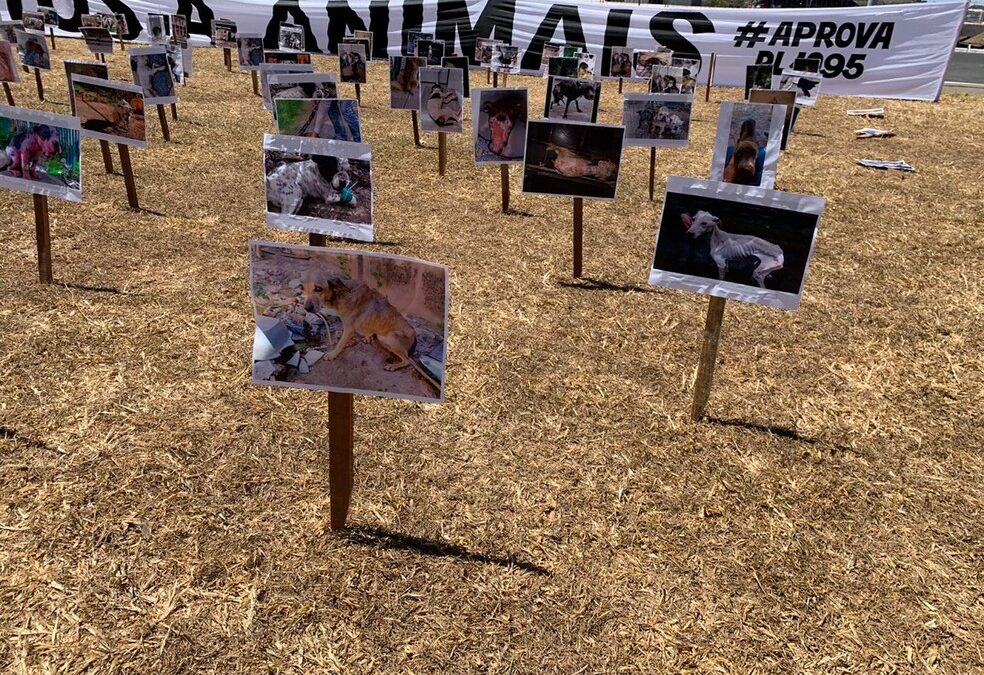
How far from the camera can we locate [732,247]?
4.14 m

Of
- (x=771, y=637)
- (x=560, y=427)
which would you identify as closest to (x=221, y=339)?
(x=560, y=427)

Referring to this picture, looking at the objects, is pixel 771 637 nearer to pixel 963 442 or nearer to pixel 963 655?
pixel 963 655

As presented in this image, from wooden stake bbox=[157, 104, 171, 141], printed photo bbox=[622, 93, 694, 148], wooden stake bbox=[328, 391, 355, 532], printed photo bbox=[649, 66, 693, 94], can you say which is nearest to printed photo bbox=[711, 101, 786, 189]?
printed photo bbox=[622, 93, 694, 148]

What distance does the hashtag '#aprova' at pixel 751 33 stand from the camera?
67.7 feet

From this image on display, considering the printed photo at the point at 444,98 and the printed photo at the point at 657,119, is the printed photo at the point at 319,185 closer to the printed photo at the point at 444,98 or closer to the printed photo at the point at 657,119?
the printed photo at the point at 657,119

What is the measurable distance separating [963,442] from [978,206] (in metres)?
7.17

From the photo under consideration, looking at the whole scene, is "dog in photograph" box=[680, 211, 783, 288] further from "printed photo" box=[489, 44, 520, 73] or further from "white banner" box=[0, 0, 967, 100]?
"printed photo" box=[489, 44, 520, 73]

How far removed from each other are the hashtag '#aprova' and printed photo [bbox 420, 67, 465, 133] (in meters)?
14.9

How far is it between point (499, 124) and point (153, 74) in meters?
5.77

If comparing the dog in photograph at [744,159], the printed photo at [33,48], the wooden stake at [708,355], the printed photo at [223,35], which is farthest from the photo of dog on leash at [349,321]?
the printed photo at [223,35]

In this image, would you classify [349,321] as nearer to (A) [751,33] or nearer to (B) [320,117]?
(B) [320,117]

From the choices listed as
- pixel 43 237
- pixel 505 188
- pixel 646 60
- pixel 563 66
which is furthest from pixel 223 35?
pixel 43 237

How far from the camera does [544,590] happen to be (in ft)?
11.1

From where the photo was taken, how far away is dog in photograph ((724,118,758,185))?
648 centimetres
